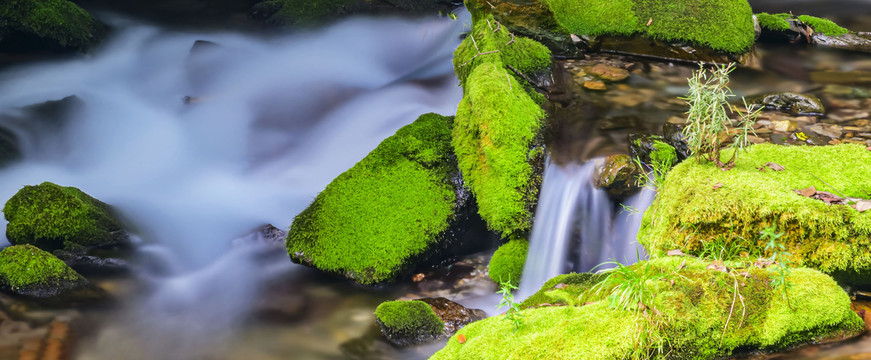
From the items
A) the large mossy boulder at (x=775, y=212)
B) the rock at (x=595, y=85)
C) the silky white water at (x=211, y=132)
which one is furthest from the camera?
the rock at (x=595, y=85)

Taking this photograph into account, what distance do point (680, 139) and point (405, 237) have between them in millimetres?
2827

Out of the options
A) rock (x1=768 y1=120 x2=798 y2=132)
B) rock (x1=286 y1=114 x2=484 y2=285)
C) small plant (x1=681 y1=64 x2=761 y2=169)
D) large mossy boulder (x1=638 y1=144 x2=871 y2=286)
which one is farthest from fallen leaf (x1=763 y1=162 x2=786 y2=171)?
rock (x1=286 y1=114 x2=484 y2=285)

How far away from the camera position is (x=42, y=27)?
33.2 ft

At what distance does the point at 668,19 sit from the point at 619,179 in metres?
3.71

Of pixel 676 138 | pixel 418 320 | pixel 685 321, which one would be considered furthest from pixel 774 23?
pixel 685 321

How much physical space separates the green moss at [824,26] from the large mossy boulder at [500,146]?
17.5 feet

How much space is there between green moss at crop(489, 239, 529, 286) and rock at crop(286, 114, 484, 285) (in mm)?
638

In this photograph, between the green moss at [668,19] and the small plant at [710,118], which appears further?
the green moss at [668,19]

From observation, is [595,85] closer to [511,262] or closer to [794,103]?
[794,103]

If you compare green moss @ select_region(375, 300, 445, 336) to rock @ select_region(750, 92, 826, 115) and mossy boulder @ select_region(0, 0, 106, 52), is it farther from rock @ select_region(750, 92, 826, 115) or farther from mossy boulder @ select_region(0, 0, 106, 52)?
mossy boulder @ select_region(0, 0, 106, 52)

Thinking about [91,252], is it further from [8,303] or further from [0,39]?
[0,39]

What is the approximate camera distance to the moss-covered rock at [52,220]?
6.48m

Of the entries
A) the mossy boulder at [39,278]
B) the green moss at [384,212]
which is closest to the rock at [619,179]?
the green moss at [384,212]

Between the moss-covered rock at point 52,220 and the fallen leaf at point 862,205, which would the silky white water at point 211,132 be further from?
the fallen leaf at point 862,205
